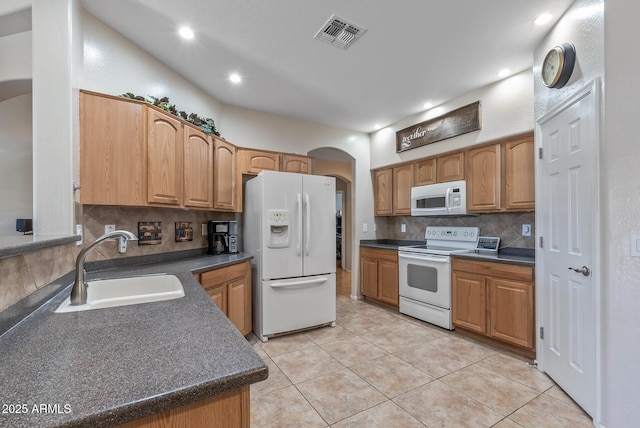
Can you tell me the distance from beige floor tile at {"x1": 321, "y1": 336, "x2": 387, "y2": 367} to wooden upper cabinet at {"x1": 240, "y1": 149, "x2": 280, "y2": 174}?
2.17 m

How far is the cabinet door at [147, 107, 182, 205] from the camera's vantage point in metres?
2.13

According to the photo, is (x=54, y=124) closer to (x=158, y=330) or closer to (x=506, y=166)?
(x=158, y=330)

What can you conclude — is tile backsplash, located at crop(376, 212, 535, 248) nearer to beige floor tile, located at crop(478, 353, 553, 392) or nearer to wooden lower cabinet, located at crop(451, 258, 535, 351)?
wooden lower cabinet, located at crop(451, 258, 535, 351)

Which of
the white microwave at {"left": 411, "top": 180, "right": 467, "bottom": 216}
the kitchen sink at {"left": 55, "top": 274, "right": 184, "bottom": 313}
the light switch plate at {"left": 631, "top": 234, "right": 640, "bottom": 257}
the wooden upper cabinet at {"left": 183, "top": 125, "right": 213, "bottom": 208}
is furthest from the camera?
the white microwave at {"left": 411, "top": 180, "right": 467, "bottom": 216}

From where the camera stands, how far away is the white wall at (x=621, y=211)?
145 cm

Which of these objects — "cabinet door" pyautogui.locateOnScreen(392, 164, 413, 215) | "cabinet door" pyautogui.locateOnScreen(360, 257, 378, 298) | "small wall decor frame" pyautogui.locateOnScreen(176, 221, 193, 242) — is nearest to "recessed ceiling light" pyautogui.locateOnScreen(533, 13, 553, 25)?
"cabinet door" pyautogui.locateOnScreen(392, 164, 413, 215)

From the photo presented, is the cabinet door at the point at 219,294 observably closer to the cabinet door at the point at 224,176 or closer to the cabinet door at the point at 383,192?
the cabinet door at the point at 224,176

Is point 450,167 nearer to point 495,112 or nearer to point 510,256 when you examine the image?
point 495,112

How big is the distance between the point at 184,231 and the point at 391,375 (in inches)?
91.2

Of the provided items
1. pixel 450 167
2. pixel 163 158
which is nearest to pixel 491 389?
pixel 450 167

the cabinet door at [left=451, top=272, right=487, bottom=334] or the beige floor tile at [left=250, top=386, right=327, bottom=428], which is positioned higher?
the cabinet door at [left=451, top=272, right=487, bottom=334]

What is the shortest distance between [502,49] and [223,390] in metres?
3.09

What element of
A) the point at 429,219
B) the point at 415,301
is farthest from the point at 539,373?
the point at 429,219

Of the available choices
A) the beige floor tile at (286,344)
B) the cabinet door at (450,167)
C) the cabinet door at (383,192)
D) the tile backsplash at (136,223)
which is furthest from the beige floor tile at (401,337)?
the tile backsplash at (136,223)
